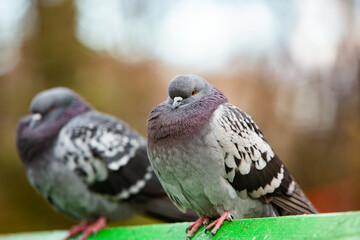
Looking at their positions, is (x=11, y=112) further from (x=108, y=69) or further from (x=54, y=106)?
(x=54, y=106)

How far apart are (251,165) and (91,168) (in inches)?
89.4

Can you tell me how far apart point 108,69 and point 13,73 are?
7.70ft

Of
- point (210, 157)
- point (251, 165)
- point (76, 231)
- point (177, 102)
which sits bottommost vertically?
point (76, 231)

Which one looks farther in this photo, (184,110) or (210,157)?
(184,110)

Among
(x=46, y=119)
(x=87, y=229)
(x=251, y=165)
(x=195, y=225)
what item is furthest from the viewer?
(x=46, y=119)

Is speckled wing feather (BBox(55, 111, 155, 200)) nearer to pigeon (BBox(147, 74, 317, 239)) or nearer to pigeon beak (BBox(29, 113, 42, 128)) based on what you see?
pigeon beak (BBox(29, 113, 42, 128))

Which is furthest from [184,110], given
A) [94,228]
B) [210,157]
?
[94,228]

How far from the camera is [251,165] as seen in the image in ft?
11.0

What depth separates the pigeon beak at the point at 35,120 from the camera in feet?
18.0

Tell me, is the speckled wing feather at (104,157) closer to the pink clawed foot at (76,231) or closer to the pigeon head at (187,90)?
the pink clawed foot at (76,231)

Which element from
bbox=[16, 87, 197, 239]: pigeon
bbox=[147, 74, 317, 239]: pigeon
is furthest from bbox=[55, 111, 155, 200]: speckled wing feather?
bbox=[147, 74, 317, 239]: pigeon

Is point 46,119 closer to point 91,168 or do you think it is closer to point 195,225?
point 91,168

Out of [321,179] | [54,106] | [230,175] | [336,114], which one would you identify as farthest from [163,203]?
[321,179]

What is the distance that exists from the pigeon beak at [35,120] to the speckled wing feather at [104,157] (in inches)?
17.6
